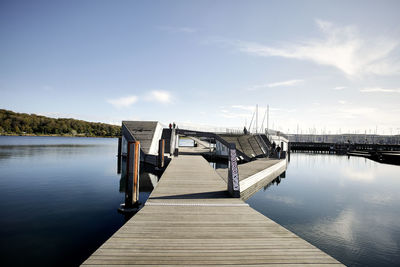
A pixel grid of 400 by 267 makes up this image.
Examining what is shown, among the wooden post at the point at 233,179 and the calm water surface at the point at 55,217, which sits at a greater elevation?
the wooden post at the point at 233,179

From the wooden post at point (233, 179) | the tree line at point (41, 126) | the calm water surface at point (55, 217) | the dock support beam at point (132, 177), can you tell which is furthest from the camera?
the tree line at point (41, 126)

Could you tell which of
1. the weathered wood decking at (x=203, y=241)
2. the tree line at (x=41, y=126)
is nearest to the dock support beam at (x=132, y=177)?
the weathered wood decking at (x=203, y=241)

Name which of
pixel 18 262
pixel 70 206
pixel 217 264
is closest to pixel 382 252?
pixel 217 264

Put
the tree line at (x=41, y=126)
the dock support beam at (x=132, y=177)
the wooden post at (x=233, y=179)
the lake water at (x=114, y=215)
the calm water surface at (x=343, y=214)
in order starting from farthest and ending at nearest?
the tree line at (x=41, y=126)
the dock support beam at (x=132, y=177)
the wooden post at (x=233, y=179)
the calm water surface at (x=343, y=214)
the lake water at (x=114, y=215)

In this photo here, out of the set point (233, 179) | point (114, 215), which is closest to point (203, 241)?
point (233, 179)

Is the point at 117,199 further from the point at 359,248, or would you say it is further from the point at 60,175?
the point at 359,248

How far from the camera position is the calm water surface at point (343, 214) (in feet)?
27.4

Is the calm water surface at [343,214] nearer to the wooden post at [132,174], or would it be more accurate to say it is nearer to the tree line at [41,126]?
the wooden post at [132,174]

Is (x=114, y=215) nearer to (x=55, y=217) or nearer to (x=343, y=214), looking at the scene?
(x=55, y=217)

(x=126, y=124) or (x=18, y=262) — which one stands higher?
(x=126, y=124)

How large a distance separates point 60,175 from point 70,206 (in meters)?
11.7

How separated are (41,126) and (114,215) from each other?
159 metres

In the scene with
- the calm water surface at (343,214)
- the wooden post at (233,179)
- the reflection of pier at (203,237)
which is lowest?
the calm water surface at (343,214)

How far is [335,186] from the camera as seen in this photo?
21156 millimetres
